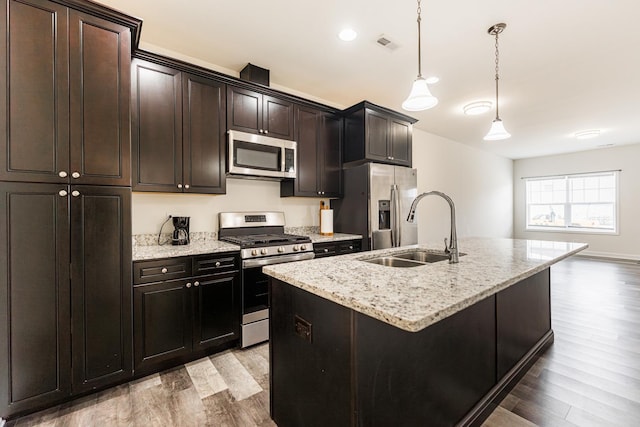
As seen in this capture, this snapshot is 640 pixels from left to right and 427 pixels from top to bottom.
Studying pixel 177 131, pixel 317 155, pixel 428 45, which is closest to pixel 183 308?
pixel 177 131

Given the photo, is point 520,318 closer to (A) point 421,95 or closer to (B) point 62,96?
(A) point 421,95

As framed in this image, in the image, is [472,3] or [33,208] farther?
[472,3]

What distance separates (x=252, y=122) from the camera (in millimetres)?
2924

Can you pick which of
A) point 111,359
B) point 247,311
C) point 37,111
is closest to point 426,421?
point 247,311

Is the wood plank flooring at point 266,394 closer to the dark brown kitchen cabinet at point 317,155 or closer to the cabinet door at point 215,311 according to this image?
the cabinet door at point 215,311

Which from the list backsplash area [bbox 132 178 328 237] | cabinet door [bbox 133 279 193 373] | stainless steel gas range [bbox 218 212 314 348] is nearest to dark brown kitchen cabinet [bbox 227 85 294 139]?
backsplash area [bbox 132 178 328 237]

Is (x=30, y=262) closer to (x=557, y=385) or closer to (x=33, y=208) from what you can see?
(x=33, y=208)

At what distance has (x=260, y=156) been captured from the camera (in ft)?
9.69

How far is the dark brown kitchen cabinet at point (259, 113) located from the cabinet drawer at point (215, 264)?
1255 millimetres

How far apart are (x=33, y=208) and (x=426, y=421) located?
2.37 meters

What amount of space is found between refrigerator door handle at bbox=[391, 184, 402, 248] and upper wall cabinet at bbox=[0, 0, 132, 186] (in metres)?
2.81

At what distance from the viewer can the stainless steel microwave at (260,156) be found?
9.10 feet

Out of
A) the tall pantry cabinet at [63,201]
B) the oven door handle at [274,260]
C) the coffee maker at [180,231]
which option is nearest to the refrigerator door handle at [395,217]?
the oven door handle at [274,260]

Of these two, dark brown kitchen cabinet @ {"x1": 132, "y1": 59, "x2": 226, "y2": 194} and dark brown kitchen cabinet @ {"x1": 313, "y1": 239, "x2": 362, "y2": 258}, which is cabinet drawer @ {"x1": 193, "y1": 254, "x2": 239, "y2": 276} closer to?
dark brown kitchen cabinet @ {"x1": 132, "y1": 59, "x2": 226, "y2": 194}
